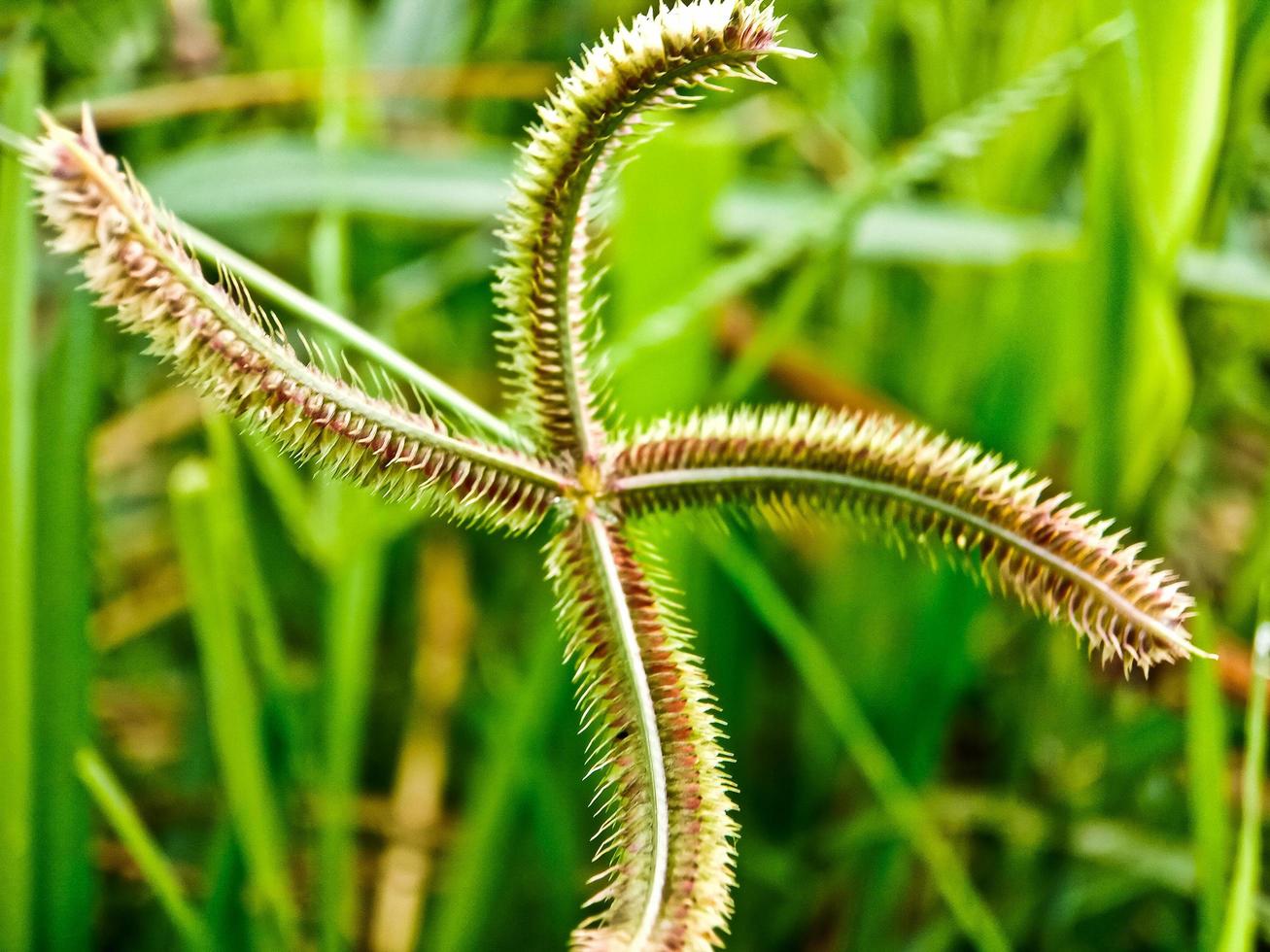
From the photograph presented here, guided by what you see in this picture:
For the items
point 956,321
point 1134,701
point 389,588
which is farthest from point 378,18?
point 1134,701

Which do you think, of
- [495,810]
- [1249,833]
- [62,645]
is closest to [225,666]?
[62,645]

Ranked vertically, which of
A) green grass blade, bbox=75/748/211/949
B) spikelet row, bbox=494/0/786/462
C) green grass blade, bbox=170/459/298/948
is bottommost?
green grass blade, bbox=75/748/211/949

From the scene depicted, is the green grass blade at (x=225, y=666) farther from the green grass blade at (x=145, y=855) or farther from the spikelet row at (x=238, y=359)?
the spikelet row at (x=238, y=359)

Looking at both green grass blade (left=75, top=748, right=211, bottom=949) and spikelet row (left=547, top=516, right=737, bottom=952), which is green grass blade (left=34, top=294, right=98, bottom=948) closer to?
green grass blade (left=75, top=748, right=211, bottom=949)

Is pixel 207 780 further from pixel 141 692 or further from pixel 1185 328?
pixel 1185 328

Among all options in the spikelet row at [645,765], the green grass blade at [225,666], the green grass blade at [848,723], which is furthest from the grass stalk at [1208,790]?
the green grass blade at [225,666]

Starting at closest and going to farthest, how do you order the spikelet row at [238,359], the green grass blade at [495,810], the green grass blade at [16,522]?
the spikelet row at [238,359] < the green grass blade at [16,522] < the green grass blade at [495,810]

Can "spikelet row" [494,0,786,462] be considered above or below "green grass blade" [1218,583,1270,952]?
above

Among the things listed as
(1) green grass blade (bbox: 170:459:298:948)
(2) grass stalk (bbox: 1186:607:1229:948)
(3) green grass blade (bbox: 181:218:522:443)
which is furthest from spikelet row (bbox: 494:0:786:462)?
(2) grass stalk (bbox: 1186:607:1229:948)
